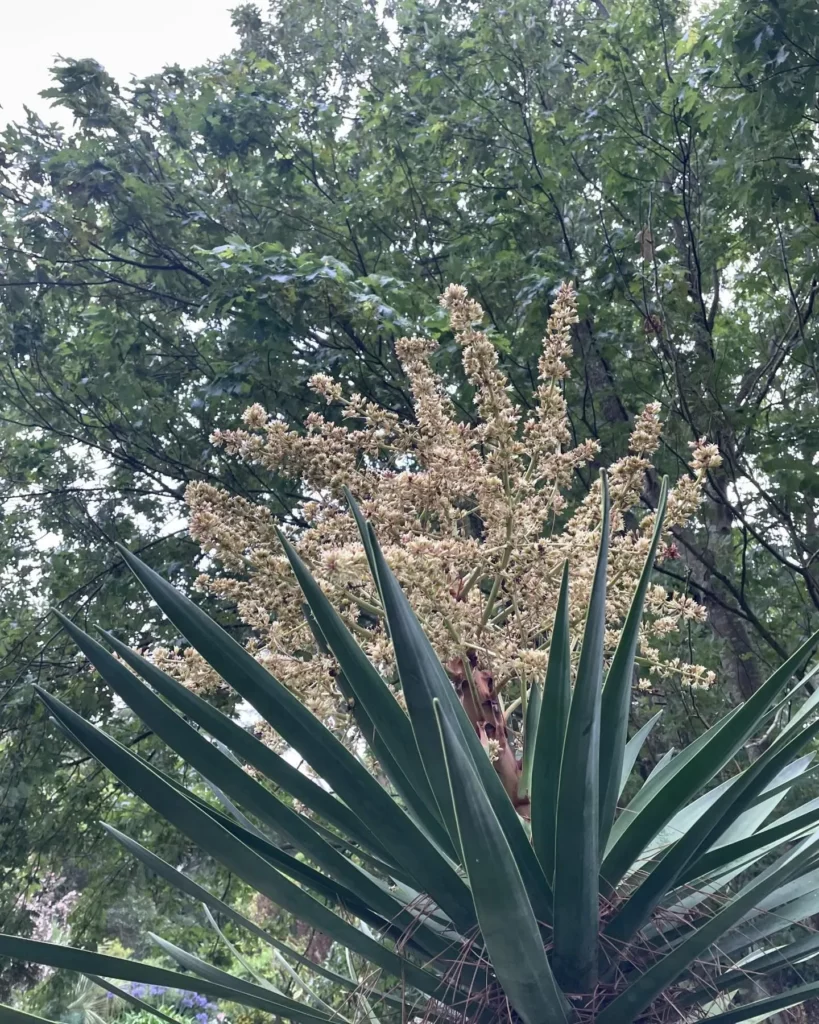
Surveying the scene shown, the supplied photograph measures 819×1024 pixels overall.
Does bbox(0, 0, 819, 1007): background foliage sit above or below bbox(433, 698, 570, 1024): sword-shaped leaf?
above

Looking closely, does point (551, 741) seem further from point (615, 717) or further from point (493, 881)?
point (493, 881)

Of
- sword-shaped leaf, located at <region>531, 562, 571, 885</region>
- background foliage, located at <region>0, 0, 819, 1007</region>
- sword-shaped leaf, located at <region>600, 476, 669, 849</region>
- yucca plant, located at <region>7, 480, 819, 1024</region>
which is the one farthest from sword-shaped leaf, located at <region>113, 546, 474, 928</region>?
background foliage, located at <region>0, 0, 819, 1007</region>

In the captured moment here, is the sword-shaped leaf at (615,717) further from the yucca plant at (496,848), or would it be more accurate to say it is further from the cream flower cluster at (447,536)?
the cream flower cluster at (447,536)

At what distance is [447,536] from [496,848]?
2.01 ft

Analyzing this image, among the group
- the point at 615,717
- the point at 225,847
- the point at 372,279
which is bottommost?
the point at 225,847

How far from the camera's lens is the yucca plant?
845 millimetres

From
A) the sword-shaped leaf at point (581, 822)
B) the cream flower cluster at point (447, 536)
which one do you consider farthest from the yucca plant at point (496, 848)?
the cream flower cluster at point (447, 536)

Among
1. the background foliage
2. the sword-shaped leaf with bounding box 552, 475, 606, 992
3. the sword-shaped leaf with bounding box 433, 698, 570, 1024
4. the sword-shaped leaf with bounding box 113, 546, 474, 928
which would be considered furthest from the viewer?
the background foliage

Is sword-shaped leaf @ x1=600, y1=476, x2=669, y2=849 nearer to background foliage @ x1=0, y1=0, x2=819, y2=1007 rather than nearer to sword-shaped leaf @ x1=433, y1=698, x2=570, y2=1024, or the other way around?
sword-shaped leaf @ x1=433, y1=698, x2=570, y2=1024

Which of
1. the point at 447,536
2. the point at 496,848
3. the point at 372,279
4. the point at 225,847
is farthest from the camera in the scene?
the point at 372,279

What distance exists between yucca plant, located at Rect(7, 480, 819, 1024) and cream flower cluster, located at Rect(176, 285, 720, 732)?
0.16 meters

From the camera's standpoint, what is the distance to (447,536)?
128 cm

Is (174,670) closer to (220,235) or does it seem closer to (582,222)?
(220,235)

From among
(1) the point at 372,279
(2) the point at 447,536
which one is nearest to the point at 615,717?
(2) the point at 447,536
